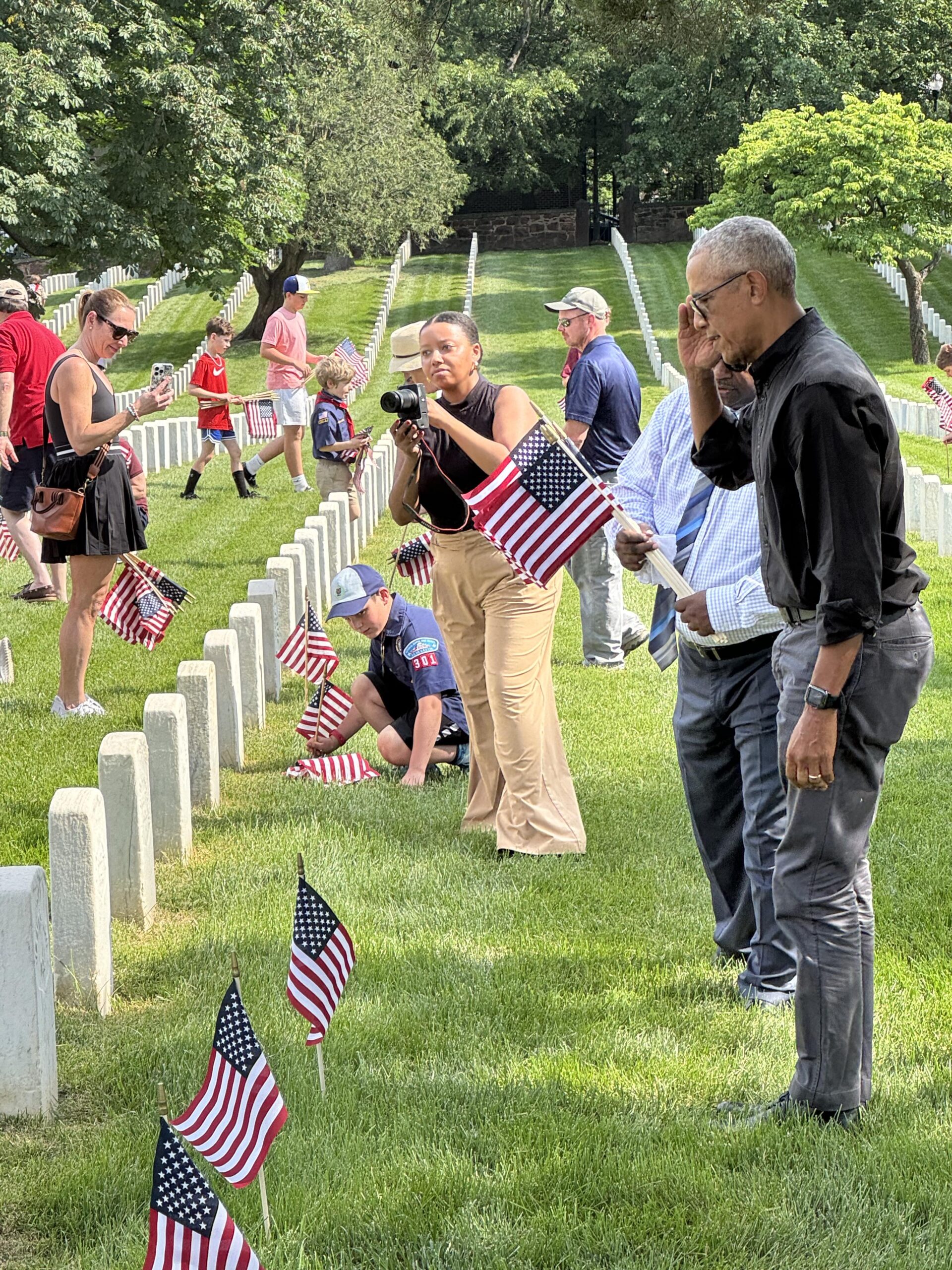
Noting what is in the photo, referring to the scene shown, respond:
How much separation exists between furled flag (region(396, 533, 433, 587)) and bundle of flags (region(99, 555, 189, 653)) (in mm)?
1392

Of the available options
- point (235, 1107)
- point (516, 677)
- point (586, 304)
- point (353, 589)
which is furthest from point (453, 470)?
point (235, 1107)

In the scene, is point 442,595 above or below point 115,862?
above

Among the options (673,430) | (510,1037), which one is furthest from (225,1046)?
(673,430)

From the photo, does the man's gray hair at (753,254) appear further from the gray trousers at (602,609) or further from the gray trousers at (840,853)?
the gray trousers at (602,609)

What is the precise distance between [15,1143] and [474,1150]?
131 centimetres

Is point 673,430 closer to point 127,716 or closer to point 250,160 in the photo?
point 127,716

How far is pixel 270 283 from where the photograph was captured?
43.7 m

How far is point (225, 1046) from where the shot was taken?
3576 mm

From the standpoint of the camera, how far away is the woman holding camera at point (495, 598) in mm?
6645

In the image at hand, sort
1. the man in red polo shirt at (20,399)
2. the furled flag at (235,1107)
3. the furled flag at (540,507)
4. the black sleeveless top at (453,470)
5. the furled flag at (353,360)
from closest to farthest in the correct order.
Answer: the furled flag at (235,1107), the furled flag at (540,507), the black sleeveless top at (453,470), the man in red polo shirt at (20,399), the furled flag at (353,360)

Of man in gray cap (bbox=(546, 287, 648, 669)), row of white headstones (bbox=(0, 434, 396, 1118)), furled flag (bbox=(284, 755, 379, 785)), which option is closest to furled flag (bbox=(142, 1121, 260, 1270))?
row of white headstones (bbox=(0, 434, 396, 1118))

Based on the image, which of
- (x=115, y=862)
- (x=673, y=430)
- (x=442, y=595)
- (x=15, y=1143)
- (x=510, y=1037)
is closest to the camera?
(x=15, y=1143)

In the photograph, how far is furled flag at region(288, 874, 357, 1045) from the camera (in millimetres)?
4348

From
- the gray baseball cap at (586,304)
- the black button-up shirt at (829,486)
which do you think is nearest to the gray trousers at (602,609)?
the gray baseball cap at (586,304)
